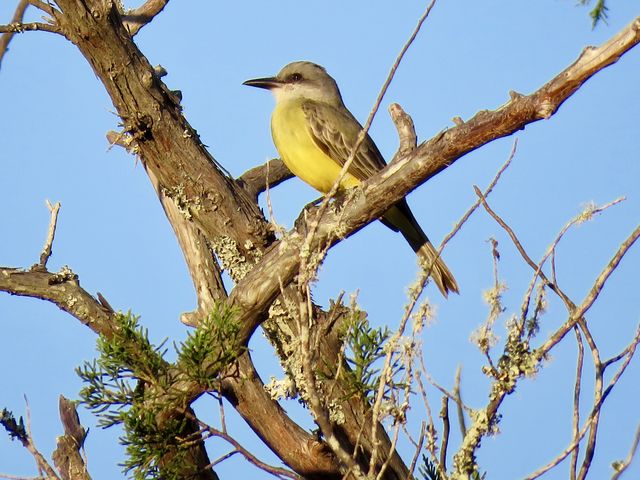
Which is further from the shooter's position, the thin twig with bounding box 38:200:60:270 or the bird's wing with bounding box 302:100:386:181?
the bird's wing with bounding box 302:100:386:181

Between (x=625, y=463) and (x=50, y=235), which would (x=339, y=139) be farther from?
(x=625, y=463)

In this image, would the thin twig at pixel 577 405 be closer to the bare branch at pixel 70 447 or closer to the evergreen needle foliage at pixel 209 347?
the evergreen needle foliage at pixel 209 347

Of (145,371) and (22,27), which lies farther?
(22,27)

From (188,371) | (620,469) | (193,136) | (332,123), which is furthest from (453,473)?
(332,123)

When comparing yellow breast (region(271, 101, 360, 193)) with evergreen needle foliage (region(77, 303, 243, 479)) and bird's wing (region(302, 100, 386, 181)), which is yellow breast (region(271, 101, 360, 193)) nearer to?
bird's wing (region(302, 100, 386, 181))

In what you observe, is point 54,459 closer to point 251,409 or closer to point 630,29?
point 251,409

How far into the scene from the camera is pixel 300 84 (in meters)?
8.47

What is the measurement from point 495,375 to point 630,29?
1483 millimetres

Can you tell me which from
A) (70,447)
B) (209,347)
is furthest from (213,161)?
(209,347)

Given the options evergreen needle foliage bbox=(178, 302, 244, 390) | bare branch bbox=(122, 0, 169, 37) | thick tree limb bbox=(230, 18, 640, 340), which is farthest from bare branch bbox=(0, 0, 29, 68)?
evergreen needle foliage bbox=(178, 302, 244, 390)

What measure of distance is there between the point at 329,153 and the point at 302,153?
207 millimetres

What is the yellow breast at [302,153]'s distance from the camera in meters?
7.27

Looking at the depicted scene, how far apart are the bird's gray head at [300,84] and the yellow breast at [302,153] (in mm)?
490

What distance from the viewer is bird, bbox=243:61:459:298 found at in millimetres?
7148
